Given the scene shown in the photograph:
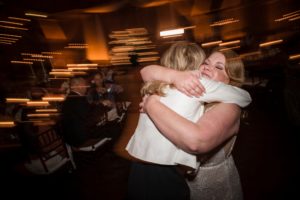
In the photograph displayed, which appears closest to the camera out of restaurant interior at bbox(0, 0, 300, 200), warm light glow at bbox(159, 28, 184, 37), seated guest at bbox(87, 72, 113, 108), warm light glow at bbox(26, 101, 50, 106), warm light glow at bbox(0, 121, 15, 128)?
restaurant interior at bbox(0, 0, 300, 200)

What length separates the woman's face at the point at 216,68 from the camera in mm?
1493

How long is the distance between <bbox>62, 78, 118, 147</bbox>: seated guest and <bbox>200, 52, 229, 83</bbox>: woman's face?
2.58 m

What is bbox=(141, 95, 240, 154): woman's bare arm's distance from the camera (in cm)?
99

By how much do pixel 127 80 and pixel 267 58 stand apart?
6.93 m

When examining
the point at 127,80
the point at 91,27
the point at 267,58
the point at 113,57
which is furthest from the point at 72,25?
the point at 267,58

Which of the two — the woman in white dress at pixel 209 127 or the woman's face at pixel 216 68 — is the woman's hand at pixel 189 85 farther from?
the woman's face at pixel 216 68

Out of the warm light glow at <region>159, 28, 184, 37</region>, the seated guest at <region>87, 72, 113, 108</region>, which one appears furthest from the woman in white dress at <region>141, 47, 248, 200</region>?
the warm light glow at <region>159, 28, 184, 37</region>

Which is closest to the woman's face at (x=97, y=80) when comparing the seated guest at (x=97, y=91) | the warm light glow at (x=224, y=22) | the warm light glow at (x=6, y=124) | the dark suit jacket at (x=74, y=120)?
the seated guest at (x=97, y=91)

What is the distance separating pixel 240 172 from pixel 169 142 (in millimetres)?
2827

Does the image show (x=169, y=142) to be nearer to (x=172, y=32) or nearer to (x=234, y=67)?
(x=234, y=67)

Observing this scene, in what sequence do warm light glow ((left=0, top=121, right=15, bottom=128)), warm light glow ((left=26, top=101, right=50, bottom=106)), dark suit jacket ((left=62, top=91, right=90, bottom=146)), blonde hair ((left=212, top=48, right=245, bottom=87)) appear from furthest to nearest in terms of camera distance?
warm light glow ((left=26, top=101, right=50, bottom=106))
warm light glow ((left=0, top=121, right=15, bottom=128))
dark suit jacket ((left=62, top=91, right=90, bottom=146))
blonde hair ((left=212, top=48, right=245, bottom=87))

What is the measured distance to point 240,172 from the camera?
11.3 feet

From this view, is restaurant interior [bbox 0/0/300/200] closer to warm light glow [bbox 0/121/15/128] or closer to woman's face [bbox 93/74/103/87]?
warm light glow [bbox 0/121/15/128]

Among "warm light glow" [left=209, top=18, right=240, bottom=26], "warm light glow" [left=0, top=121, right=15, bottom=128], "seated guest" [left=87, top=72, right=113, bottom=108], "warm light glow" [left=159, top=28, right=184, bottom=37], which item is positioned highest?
"warm light glow" [left=209, top=18, right=240, bottom=26]
